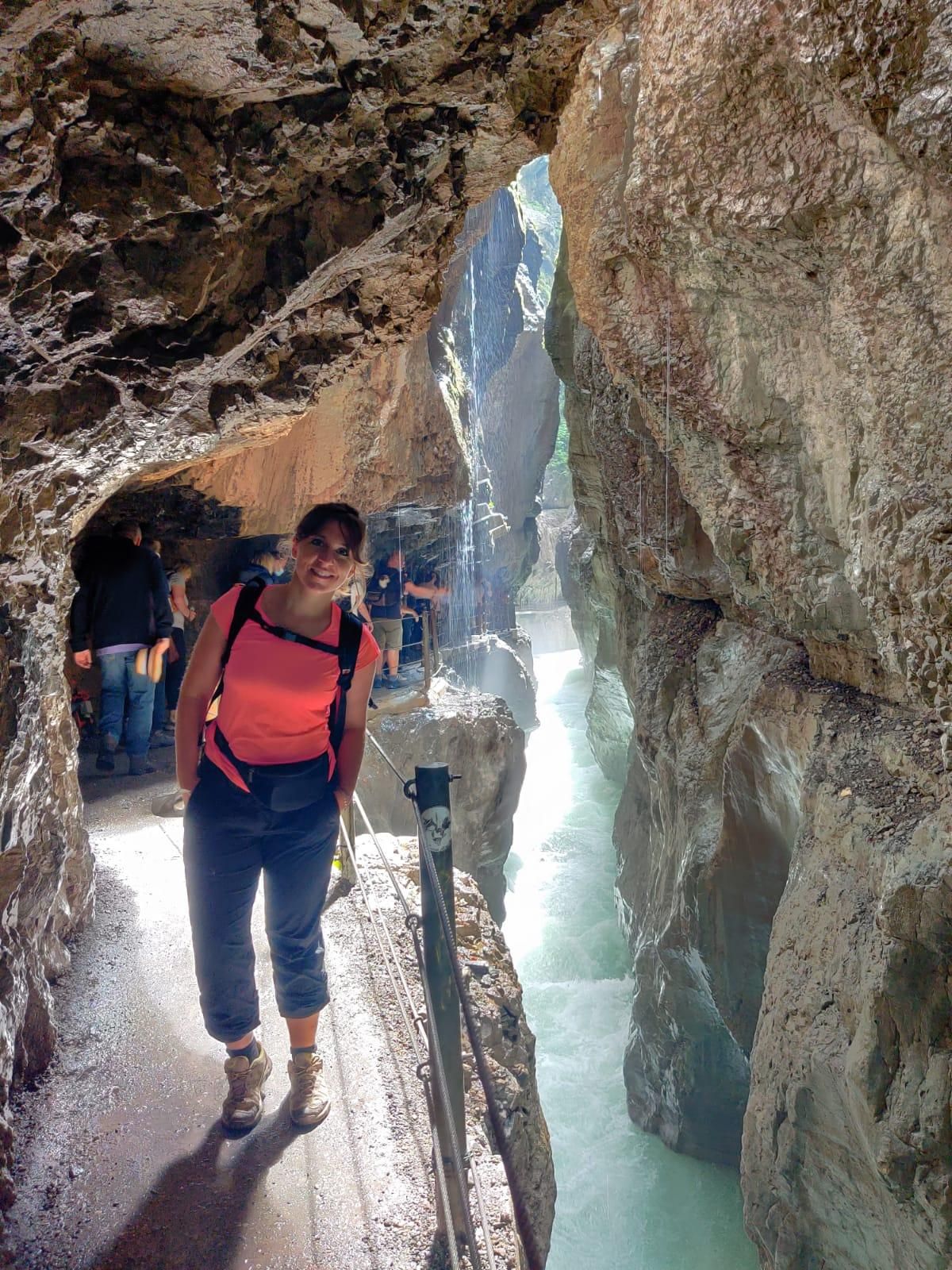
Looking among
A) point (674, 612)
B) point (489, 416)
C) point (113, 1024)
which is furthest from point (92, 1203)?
point (489, 416)

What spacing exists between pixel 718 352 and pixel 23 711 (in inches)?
142

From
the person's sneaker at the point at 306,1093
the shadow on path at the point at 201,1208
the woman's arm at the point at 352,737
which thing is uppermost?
the woman's arm at the point at 352,737

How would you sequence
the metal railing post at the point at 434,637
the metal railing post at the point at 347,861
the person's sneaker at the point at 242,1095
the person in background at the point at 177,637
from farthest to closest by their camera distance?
the metal railing post at the point at 434,637, the person in background at the point at 177,637, the metal railing post at the point at 347,861, the person's sneaker at the point at 242,1095

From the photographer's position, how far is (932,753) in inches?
131

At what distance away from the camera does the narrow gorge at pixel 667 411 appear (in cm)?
167

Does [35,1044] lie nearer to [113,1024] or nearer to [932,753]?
[113,1024]

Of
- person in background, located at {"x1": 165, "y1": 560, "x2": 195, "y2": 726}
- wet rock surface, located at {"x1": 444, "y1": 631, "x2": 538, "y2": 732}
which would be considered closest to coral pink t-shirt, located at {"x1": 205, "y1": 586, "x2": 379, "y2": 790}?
person in background, located at {"x1": 165, "y1": 560, "x2": 195, "y2": 726}

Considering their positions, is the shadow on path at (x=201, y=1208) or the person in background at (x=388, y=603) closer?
the shadow on path at (x=201, y=1208)

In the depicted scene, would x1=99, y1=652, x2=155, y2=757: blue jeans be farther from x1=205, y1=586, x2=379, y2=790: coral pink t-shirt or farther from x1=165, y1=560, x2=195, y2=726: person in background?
x1=205, y1=586, x2=379, y2=790: coral pink t-shirt

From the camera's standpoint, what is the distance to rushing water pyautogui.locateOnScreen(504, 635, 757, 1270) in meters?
6.23

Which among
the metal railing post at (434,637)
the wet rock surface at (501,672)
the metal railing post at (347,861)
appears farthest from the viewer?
the wet rock surface at (501,672)

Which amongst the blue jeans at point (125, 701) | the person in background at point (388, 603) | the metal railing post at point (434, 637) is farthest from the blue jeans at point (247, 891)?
the metal railing post at point (434, 637)

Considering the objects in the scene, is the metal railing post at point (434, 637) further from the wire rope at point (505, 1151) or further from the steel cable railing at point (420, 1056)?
the wire rope at point (505, 1151)

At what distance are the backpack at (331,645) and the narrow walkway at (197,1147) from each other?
1.11 metres
